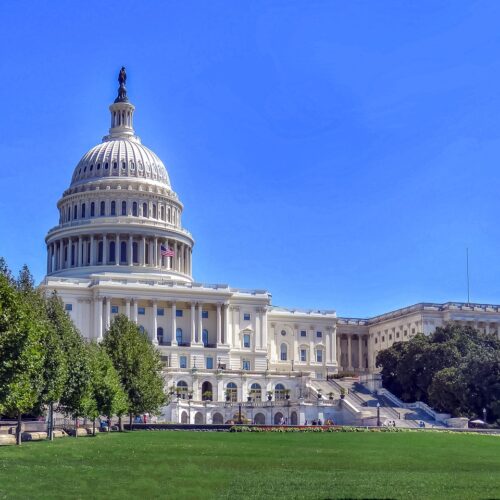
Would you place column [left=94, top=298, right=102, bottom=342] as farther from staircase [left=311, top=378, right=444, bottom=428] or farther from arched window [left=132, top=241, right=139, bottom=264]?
staircase [left=311, top=378, right=444, bottom=428]

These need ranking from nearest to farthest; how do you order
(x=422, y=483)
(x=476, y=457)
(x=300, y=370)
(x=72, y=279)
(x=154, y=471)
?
(x=422, y=483)
(x=154, y=471)
(x=476, y=457)
(x=72, y=279)
(x=300, y=370)

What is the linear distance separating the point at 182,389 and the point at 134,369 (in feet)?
181

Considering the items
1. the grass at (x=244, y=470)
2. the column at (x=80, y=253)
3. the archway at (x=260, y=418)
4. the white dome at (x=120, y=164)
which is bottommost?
the grass at (x=244, y=470)

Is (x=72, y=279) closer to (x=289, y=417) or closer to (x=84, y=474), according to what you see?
(x=289, y=417)

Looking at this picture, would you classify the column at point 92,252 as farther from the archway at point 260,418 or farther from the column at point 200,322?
the archway at point 260,418

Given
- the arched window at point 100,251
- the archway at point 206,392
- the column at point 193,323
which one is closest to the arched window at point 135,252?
the arched window at point 100,251

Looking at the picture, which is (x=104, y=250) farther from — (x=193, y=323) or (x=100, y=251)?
(x=193, y=323)

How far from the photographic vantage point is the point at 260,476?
4338 cm

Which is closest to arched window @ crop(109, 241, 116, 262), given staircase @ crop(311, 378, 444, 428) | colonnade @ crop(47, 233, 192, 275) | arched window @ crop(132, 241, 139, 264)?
colonnade @ crop(47, 233, 192, 275)

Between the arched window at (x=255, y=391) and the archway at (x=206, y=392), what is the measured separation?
23.7ft

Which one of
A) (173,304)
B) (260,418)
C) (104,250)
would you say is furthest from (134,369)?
(104,250)

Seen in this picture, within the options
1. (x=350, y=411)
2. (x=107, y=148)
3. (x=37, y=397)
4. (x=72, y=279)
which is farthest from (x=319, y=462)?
(x=107, y=148)

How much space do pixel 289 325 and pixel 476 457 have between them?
130 meters

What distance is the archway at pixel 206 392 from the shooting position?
15312 cm
